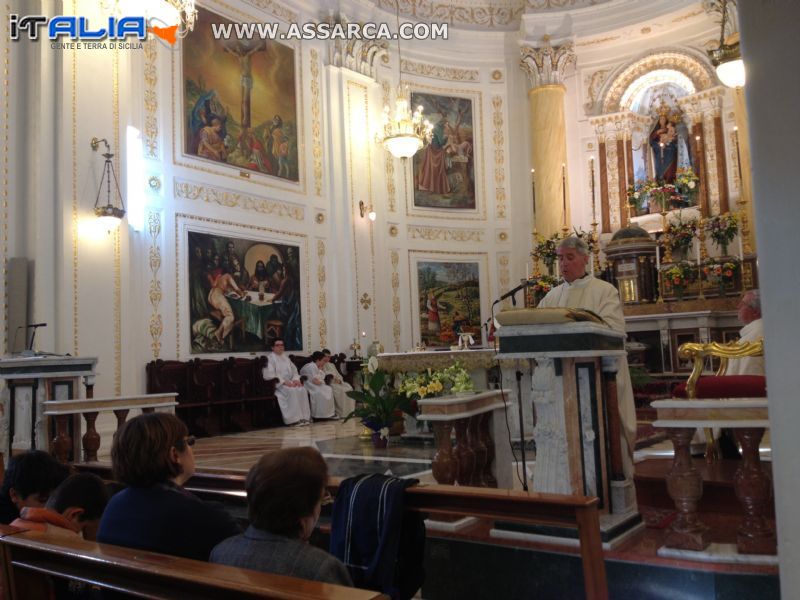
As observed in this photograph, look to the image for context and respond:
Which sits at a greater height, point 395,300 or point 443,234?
point 443,234

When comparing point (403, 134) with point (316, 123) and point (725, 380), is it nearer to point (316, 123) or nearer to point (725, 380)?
point (316, 123)

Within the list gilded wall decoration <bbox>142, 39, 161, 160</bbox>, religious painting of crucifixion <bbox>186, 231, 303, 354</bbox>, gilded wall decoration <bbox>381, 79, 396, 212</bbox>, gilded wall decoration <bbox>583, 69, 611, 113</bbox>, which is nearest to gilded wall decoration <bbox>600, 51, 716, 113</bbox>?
gilded wall decoration <bbox>583, 69, 611, 113</bbox>

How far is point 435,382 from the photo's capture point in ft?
25.4

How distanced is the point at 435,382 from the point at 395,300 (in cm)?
741

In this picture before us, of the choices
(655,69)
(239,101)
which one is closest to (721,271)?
(655,69)

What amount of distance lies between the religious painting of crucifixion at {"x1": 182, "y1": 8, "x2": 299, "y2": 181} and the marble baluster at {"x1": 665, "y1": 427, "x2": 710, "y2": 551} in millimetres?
9958

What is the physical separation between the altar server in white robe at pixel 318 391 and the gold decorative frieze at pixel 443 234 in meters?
4.33

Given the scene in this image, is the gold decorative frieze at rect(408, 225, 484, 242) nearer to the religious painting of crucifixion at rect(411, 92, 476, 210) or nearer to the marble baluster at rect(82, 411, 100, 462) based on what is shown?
the religious painting of crucifixion at rect(411, 92, 476, 210)

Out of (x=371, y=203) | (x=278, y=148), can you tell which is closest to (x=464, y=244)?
(x=371, y=203)

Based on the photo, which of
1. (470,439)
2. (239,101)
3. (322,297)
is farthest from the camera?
(322,297)

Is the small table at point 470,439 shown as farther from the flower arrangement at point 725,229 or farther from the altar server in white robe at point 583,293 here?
the flower arrangement at point 725,229

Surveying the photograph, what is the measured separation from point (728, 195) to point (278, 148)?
8.93m

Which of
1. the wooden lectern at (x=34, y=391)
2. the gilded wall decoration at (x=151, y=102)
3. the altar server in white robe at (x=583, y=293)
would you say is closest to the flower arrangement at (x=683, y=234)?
the altar server in white robe at (x=583, y=293)

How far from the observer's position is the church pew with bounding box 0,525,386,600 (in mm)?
1649
